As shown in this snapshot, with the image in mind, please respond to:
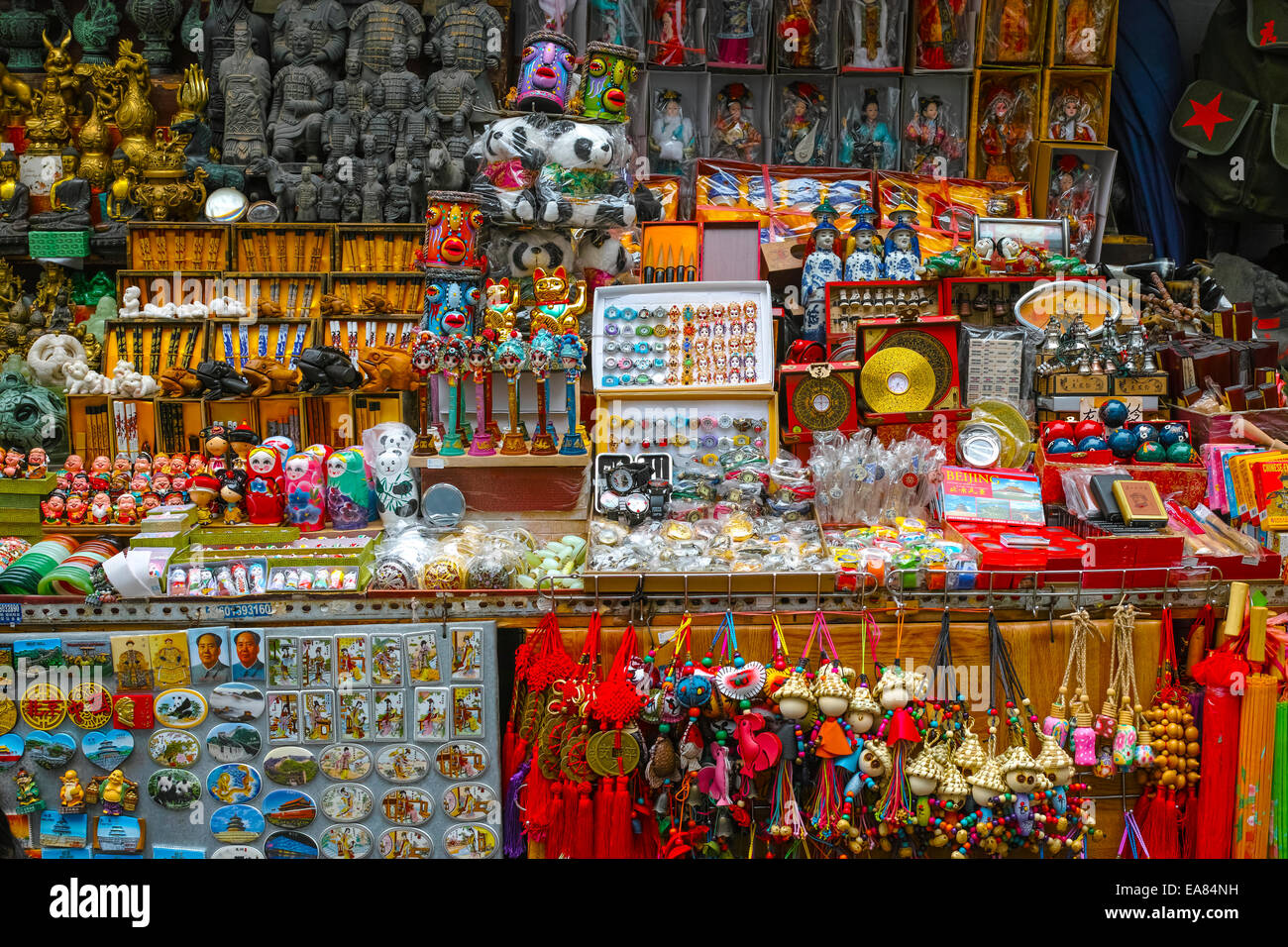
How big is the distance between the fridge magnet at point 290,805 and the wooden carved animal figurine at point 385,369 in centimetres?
139

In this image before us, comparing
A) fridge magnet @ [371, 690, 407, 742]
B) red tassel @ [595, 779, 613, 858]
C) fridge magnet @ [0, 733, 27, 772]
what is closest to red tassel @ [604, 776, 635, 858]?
red tassel @ [595, 779, 613, 858]

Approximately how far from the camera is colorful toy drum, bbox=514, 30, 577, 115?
126 inches

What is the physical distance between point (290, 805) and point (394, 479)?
3.03 ft

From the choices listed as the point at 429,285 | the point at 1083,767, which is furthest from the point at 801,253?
the point at 1083,767

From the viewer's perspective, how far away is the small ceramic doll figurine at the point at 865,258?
412cm

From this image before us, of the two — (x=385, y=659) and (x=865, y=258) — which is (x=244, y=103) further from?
(x=385, y=659)

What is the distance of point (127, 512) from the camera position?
3.05 meters

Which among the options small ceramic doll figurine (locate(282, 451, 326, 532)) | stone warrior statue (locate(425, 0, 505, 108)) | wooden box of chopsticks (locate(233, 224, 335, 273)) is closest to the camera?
small ceramic doll figurine (locate(282, 451, 326, 532))

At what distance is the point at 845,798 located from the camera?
2.55 metres

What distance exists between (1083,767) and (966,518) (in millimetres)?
714

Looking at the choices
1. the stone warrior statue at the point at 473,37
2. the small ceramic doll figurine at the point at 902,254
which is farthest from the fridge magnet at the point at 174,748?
the stone warrior statue at the point at 473,37

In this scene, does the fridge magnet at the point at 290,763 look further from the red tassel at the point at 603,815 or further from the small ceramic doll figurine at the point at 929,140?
the small ceramic doll figurine at the point at 929,140

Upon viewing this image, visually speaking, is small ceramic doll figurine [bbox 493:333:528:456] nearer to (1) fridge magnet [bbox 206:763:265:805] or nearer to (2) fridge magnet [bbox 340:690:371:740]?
(2) fridge magnet [bbox 340:690:371:740]

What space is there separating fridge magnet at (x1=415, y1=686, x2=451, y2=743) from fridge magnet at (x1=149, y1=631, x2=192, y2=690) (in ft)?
1.94
